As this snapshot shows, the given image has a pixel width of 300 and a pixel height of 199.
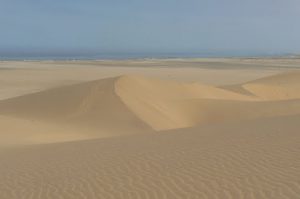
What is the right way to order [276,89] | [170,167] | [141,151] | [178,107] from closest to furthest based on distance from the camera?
[170,167] < [141,151] < [178,107] < [276,89]

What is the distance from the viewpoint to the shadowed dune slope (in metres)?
5.97

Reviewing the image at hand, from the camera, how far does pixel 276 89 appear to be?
29297 mm

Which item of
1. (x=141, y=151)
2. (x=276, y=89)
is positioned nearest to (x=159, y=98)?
(x=276, y=89)

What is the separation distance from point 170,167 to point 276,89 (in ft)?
76.9

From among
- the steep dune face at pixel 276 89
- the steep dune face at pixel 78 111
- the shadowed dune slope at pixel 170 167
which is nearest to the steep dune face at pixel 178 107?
the steep dune face at pixel 78 111

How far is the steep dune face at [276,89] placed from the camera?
1093 inches

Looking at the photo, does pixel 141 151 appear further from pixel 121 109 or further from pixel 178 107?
pixel 178 107

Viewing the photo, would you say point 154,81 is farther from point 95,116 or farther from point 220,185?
point 220,185

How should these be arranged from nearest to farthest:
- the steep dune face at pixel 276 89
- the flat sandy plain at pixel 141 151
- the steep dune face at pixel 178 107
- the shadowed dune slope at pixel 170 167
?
the shadowed dune slope at pixel 170 167, the flat sandy plain at pixel 141 151, the steep dune face at pixel 178 107, the steep dune face at pixel 276 89

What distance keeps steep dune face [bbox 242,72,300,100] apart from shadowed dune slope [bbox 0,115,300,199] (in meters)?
17.9

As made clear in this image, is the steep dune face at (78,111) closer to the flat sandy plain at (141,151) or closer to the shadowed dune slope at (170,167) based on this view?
the flat sandy plain at (141,151)

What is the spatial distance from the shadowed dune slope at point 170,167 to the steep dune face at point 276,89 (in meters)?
17.9

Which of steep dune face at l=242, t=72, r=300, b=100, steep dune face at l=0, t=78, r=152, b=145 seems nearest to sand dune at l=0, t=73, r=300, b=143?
steep dune face at l=0, t=78, r=152, b=145

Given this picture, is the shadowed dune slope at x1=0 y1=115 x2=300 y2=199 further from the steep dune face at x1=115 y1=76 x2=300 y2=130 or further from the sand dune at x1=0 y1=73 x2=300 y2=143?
the steep dune face at x1=115 y1=76 x2=300 y2=130
